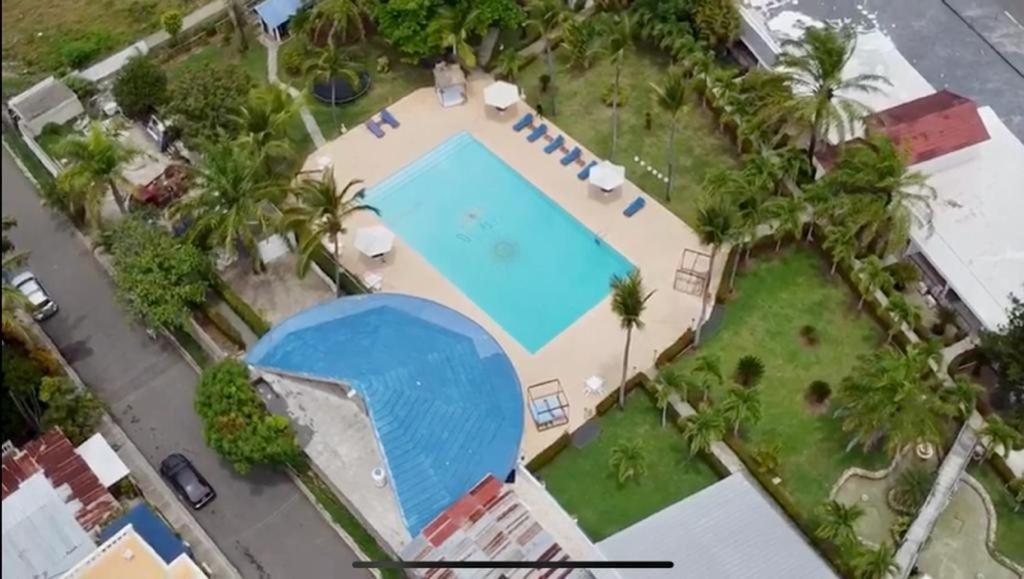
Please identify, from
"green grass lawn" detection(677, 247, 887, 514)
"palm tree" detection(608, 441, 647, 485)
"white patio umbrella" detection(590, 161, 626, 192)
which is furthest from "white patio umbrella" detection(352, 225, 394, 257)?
"palm tree" detection(608, 441, 647, 485)

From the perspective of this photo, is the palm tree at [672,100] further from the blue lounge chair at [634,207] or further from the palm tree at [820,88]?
the palm tree at [820,88]

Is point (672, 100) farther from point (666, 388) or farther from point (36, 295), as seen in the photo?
point (36, 295)

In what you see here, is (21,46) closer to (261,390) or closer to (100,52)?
(100,52)

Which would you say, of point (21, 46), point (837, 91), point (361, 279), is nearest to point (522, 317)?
point (361, 279)

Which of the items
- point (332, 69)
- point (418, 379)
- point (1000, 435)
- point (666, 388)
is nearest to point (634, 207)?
point (666, 388)

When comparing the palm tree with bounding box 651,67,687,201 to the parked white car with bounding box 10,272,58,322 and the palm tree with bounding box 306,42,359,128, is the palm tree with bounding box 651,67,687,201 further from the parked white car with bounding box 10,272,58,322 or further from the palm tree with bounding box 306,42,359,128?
the parked white car with bounding box 10,272,58,322
